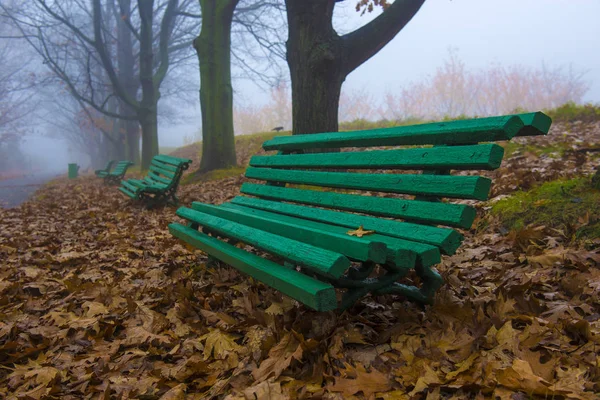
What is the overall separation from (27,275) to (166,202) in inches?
137

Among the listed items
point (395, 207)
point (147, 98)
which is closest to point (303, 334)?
point (395, 207)

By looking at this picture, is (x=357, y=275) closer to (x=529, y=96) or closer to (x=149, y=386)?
(x=149, y=386)

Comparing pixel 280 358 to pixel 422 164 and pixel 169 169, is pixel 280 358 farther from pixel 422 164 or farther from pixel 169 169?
pixel 169 169

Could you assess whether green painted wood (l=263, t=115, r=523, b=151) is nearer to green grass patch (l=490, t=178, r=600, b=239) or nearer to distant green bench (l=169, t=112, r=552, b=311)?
distant green bench (l=169, t=112, r=552, b=311)

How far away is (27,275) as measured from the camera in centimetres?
363

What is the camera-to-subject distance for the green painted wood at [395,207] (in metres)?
1.96

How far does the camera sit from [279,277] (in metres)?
2.04

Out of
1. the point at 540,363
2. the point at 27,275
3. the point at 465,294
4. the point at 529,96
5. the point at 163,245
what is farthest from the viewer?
the point at 529,96

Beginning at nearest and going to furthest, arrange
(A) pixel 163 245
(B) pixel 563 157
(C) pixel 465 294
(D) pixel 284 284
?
1. (D) pixel 284 284
2. (C) pixel 465 294
3. (A) pixel 163 245
4. (B) pixel 563 157

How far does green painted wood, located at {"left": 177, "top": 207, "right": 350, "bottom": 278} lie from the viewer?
5.74ft

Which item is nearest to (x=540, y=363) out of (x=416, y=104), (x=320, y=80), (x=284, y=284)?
(x=284, y=284)

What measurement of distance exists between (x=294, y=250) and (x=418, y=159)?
82 centimetres

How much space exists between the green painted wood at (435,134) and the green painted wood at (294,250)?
863mm

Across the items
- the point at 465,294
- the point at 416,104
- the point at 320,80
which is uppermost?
the point at 416,104
